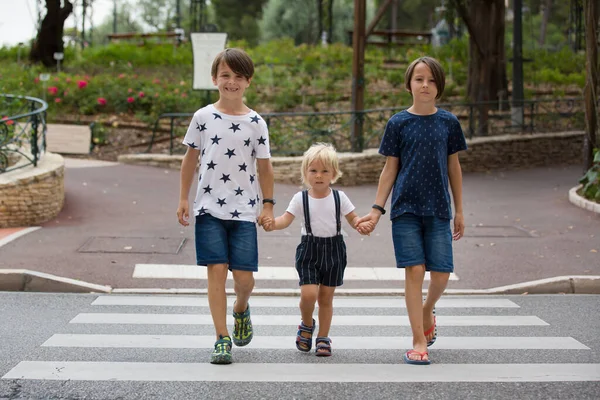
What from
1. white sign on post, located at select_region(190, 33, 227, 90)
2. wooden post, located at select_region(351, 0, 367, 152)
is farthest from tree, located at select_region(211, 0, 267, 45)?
wooden post, located at select_region(351, 0, 367, 152)

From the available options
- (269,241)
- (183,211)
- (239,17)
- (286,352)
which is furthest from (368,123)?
(239,17)

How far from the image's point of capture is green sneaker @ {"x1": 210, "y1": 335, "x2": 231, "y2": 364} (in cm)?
571

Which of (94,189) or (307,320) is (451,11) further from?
(307,320)

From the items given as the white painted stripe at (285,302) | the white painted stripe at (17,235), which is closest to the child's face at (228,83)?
the white painted stripe at (285,302)

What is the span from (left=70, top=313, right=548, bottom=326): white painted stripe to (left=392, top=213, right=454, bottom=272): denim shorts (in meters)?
1.63

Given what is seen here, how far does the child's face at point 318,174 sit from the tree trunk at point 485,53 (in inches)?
710

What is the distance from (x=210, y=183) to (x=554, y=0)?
8471 centimetres

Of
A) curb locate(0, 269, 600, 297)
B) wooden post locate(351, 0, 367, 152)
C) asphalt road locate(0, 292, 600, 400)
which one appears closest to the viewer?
asphalt road locate(0, 292, 600, 400)

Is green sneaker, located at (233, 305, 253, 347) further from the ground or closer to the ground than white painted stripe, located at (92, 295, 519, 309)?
further from the ground

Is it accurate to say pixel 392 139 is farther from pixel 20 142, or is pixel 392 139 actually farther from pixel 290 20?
pixel 290 20

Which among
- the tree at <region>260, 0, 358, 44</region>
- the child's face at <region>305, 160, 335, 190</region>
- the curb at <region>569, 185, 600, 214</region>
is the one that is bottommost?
the curb at <region>569, 185, 600, 214</region>

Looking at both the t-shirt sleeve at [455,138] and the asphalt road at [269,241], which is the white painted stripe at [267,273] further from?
the t-shirt sleeve at [455,138]

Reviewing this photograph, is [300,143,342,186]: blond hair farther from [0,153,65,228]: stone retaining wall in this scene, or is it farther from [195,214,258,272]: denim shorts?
[0,153,65,228]: stone retaining wall

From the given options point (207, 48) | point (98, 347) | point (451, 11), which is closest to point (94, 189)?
point (207, 48)
